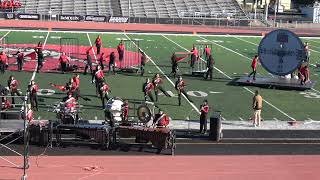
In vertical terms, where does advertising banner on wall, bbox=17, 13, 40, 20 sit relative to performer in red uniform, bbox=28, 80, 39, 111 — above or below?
above

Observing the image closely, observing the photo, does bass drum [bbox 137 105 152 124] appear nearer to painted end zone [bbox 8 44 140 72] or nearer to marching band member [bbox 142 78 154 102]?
marching band member [bbox 142 78 154 102]

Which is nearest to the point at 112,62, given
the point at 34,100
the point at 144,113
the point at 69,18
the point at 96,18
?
the point at 34,100

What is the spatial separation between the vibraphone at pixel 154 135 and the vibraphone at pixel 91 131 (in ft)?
1.37

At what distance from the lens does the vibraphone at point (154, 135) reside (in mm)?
15672

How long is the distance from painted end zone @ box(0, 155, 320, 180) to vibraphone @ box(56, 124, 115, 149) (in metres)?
0.97

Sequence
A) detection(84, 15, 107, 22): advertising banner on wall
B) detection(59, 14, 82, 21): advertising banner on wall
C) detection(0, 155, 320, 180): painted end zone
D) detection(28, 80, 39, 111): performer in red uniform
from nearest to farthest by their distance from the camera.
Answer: detection(0, 155, 320, 180): painted end zone, detection(28, 80, 39, 111): performer in red uniform, detection(59, 14, 82, 21): advertising banner on wall, detection(84, 15, 107, 22): advertising banner on wall

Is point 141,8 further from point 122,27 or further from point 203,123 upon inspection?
point 203,123

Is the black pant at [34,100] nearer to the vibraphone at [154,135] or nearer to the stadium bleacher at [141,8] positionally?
the vibraphone at [154,135]

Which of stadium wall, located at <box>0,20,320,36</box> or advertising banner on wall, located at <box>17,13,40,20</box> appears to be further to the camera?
advertising banner on wall, located at <box>17,13,40,20</box>

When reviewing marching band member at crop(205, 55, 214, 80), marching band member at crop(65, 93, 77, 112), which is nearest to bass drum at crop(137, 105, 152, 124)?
marching band member at crop(65, 93, 77, 112)

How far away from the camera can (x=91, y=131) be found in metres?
16.3

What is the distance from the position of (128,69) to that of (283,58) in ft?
25.4

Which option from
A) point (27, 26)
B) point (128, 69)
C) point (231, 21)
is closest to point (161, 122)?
point (128, 69)

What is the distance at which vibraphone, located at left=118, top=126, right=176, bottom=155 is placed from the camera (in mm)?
15672
